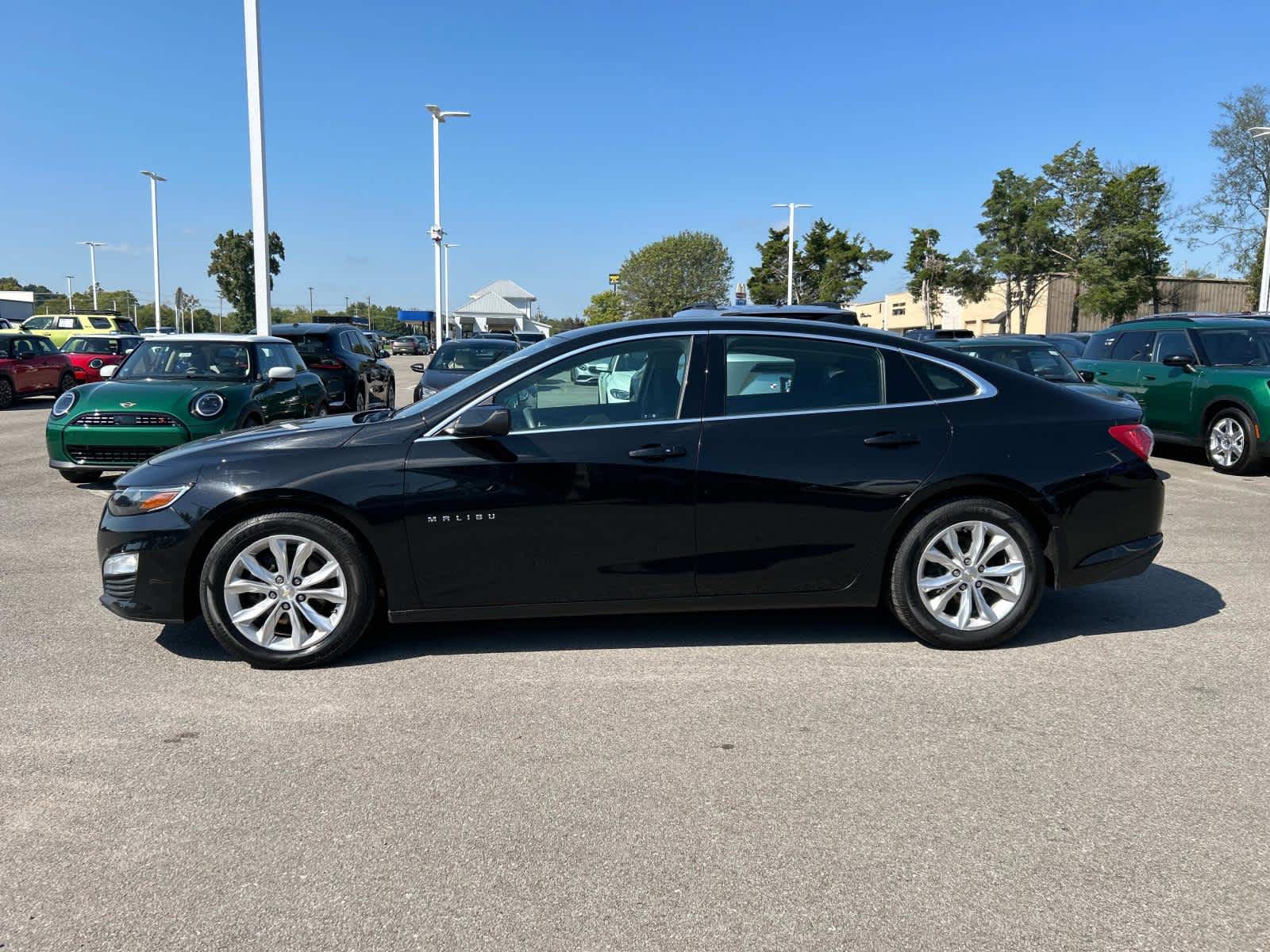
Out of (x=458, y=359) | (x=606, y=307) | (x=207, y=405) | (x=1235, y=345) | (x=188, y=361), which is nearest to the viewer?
(x=207, y=405)

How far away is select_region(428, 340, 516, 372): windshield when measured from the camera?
53.7 feet

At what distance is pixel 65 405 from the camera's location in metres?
9.77

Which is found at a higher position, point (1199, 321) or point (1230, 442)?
point (1199, 321)

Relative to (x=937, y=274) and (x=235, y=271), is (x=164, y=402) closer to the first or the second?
(x=937, y=274)

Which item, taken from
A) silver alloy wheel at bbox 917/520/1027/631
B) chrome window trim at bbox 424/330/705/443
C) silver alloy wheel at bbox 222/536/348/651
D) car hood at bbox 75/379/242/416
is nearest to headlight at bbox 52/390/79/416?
car hood at bbox 75/379/242/416

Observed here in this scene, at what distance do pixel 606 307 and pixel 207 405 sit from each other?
83.5 meters

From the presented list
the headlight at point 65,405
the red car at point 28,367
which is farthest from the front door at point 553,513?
the red car at point 28,367

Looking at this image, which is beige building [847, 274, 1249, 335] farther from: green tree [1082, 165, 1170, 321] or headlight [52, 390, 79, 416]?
headlight [52, 390, 79, 416]

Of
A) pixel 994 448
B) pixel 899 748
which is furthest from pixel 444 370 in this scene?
pixel 899 748

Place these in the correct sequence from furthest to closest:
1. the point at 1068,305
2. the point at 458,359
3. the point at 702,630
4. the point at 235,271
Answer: the point at 235,271 < the point at 1068,305 < the point at 458,359 < the point at 702,630

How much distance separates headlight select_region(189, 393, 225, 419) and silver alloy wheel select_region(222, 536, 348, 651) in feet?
18.0

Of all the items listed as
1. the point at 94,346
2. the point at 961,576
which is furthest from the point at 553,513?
the point at 94,346

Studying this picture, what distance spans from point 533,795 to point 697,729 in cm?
81

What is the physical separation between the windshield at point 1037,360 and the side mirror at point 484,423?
8751 mm
